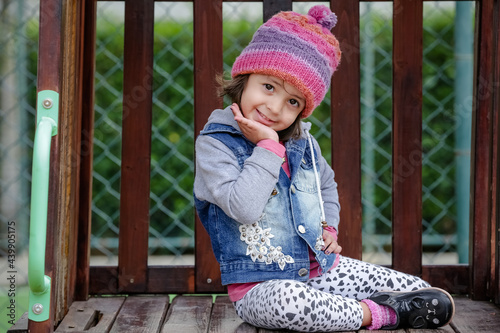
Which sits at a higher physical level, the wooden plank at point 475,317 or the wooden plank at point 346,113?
the wooden plank at point 346,113

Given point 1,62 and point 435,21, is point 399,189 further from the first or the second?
point 1,62

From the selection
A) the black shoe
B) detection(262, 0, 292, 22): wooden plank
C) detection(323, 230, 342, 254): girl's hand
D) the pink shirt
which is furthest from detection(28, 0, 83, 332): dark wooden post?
the black shoe

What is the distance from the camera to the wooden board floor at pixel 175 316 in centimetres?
196

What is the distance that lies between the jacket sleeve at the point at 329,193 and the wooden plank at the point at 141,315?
571mm

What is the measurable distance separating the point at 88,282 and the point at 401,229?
40.0 inches

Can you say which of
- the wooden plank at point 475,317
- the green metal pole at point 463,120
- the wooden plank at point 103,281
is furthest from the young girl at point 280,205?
the green metal pole at point 463,120

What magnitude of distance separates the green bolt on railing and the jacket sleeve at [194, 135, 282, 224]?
0.43 meters

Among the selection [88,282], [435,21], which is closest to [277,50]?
[88,282]

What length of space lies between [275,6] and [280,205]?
0.71 m

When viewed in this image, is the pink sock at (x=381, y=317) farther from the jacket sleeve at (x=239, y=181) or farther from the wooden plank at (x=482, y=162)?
the wooden plank at (x=482, y=162)

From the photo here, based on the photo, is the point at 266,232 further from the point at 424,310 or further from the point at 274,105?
the point at 424,310

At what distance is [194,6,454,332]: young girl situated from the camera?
6.07 ft

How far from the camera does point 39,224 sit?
62.2 inches

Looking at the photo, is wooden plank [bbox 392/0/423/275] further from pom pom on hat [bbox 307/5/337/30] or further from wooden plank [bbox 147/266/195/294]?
wooden plank [bbox 147/266/195/294]
